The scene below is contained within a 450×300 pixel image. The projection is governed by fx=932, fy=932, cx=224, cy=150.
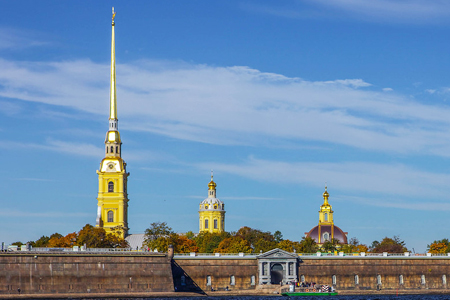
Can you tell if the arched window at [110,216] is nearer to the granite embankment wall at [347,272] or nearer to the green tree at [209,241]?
the green tree at [209,241]

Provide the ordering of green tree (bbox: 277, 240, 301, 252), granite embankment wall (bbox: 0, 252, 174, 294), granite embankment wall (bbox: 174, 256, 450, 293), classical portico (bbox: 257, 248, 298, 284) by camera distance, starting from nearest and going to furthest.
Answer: granite embankment wall (bbox: 0, 252, 174, 294) < granite embankment wall (bbox: 174, 256, 450, 293) < classical portico (bbox: 257, 248, 298, 284) < green tree (bbox: 277, 240, 301, 252)

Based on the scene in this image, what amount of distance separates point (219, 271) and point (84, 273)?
21.5 meters

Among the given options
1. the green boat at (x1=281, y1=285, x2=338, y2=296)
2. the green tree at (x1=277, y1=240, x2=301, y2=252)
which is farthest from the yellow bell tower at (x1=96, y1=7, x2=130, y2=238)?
the green boat at (x1=281, y1=285, x2=338, y2=296)

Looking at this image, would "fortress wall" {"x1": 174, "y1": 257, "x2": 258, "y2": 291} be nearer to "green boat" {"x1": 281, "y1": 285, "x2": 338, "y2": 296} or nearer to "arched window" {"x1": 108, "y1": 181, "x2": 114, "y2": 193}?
"green boat" {"x1": 281, "y1": 285, "x2": 338, "y2": 296}

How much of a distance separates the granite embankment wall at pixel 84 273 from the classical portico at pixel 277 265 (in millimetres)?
15886

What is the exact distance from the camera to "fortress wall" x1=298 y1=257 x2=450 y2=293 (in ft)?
449

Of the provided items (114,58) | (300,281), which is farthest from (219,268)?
(114,58)

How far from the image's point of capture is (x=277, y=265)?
137875 mm

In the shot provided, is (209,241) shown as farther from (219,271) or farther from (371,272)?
(371,272)

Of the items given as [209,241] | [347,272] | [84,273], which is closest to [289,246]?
[209,241]

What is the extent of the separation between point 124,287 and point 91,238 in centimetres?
3237

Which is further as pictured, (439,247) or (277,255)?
(439,247)

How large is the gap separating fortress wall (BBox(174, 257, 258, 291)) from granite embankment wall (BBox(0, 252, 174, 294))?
5560mm

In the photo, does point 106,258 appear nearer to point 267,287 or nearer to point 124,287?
point 124,287
